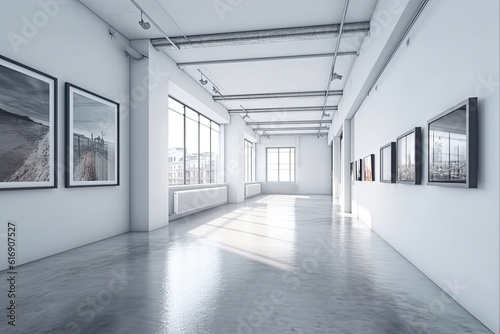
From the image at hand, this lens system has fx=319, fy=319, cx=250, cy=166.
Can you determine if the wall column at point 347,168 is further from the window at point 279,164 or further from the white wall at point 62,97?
the window at point 279,164

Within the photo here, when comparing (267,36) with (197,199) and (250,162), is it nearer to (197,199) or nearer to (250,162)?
(197,199)

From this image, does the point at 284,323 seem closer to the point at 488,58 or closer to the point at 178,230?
the point at 488,58

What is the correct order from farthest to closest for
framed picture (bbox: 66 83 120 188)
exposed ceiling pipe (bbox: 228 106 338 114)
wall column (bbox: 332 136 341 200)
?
wall column (bbox: 332 136 341 200)
exposed ceiling pipe (bbox: 228 106 338 114)
framed picture (bbox: 66 83 120 188)

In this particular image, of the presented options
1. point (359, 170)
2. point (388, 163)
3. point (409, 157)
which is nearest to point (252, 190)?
point (359, 170)

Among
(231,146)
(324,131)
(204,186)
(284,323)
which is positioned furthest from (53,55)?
(324,131)

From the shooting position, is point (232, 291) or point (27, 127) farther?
point (27, 127)

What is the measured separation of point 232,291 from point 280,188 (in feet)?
78.6

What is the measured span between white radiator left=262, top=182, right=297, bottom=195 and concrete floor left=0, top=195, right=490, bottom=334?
20.3 metres

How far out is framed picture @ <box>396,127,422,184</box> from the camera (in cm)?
521

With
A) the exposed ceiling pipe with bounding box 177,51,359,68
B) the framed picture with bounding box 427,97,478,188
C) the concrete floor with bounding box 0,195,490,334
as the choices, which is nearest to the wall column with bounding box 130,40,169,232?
the exposed ceiling pipe with bounding box 177,51,359,68

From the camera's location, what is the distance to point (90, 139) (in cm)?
717

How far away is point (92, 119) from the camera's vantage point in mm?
7258

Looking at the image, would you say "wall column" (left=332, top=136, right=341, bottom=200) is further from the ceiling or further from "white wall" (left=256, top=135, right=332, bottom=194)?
the ceiling

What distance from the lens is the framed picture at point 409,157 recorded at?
17.1ft
